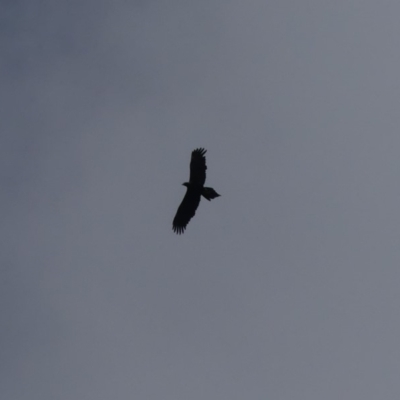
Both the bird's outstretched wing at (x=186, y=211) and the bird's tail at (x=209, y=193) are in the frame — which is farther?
the bird's outstretched wing at (x=186, y=211)

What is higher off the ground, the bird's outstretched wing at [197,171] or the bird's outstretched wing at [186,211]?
the bird's outstretched wing at [197,171]

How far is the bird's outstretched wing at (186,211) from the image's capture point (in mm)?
54594

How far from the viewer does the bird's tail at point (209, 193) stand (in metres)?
53.7

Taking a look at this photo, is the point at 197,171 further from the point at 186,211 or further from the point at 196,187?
the point at 186,211

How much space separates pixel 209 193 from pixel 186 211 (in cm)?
208

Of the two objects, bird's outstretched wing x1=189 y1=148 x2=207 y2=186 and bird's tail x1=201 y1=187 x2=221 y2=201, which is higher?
bird's outstretched wing x1=189 y1=148 x2=207 y2=186

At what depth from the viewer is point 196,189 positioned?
2132 inches

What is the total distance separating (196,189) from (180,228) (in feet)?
8.26

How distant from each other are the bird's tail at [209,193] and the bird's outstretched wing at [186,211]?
0.51 m

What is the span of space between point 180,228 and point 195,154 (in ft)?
12.8

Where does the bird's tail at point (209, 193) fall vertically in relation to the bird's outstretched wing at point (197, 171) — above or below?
below

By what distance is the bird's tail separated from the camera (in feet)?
176

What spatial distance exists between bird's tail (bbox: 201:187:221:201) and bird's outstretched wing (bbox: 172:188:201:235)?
51cm

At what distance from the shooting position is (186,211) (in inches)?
2178
